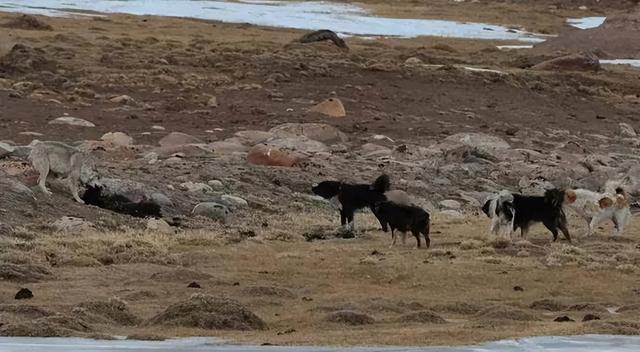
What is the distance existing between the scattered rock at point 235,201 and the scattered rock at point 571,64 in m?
21.7

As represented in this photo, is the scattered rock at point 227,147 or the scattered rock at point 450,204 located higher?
the scattered rock at point 227,147

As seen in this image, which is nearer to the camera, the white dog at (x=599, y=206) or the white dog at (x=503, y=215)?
the white dog at (x=503, y=215)

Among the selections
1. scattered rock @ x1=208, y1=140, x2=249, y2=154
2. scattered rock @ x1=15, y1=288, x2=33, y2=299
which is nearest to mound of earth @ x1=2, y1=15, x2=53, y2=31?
scattered rock @ x1=208, y1=140, x2=249, y2=154

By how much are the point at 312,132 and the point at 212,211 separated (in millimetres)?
8647

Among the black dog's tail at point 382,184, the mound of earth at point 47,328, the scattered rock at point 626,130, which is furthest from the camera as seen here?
the scattered rock at point 626,130

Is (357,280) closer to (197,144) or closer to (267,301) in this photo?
(267,301)

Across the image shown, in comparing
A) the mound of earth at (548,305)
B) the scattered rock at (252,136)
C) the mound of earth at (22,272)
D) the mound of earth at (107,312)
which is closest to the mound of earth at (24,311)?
the mound of earth at (107,312)

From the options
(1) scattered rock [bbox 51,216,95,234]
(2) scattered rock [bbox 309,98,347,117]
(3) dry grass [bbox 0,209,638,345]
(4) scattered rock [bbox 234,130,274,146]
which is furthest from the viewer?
(2) scattered rock [bbox 309,98,347,117]

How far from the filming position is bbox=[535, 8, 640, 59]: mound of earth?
47609mm

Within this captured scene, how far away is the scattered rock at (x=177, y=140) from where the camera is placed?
81.0 ft

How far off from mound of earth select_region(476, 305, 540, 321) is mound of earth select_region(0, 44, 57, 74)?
23039 millimetres

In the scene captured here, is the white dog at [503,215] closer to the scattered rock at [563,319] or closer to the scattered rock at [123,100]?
the scattered rock at [563,319]

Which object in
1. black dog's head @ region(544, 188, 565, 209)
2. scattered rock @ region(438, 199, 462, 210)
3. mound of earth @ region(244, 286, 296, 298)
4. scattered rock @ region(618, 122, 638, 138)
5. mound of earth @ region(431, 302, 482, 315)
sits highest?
black dog's head @ region(544, 188, 565, 209)

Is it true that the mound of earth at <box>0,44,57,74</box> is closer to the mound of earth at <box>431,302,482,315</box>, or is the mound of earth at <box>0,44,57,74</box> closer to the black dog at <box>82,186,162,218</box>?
the black dog at <box>82,186,162,218</box>
